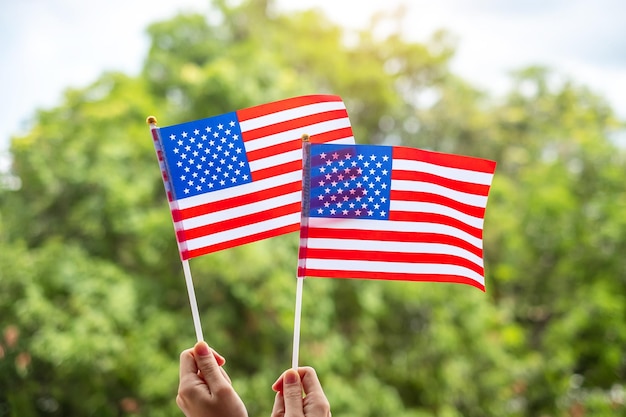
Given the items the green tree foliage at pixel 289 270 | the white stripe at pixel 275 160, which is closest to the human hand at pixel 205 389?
the white stripe at pixel 275 160

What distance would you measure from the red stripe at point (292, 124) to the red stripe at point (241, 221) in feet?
0.56

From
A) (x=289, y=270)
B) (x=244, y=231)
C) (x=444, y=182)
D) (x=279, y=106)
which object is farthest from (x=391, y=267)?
(x=289, y=270)

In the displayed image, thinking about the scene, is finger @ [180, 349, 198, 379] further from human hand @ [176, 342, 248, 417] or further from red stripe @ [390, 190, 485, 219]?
red stripe @ [390, 190, 485, 219]

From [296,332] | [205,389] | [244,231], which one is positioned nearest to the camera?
[205,389]

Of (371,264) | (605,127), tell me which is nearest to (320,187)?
(371,264)

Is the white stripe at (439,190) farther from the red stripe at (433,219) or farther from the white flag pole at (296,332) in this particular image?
the white flag pole at (296,332)

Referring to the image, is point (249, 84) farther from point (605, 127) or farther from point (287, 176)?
point (605, 127)

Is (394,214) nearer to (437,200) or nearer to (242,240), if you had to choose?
(437,200)

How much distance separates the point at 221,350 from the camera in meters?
4.21

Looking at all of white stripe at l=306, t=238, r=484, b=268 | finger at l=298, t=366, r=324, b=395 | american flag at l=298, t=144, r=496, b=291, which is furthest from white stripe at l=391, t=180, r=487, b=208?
finger at l=298, t=366, r=324, b=395

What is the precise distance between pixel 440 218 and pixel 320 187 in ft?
1.03

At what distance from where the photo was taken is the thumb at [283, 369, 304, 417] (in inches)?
40.5

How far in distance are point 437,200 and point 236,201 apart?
468 mm

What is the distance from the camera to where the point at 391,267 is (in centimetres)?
142
